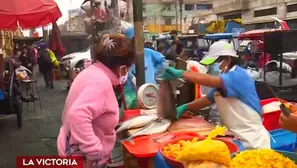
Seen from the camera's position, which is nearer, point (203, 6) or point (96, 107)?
point (96, 107)

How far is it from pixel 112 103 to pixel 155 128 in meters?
0.60

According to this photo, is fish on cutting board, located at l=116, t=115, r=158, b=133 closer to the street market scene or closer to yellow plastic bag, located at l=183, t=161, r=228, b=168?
the street market scene

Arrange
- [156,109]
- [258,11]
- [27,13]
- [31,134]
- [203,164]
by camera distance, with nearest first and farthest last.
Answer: [203,164] < [156,109] < [27,13] < [31,134] < [258,11]

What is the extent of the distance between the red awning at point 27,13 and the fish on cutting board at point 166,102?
3.47 metres

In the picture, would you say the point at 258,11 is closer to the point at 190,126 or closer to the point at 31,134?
the point at 31,134

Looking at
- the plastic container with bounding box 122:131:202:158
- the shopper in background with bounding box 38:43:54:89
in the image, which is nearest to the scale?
the plastic container with bounding box 122:131:202:158

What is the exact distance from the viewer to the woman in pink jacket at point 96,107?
2.45m

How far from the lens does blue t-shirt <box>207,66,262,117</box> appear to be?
2.92m

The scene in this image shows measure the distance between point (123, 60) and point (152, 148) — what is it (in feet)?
2.27

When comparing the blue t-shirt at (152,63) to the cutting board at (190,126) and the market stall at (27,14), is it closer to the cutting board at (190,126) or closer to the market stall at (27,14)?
the market stall at (27,14)

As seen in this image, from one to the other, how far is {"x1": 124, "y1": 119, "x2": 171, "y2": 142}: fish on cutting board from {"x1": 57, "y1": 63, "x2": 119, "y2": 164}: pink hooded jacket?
0.29m

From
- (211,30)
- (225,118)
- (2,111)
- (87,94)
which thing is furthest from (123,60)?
(211,30)

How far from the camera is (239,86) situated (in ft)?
9.68

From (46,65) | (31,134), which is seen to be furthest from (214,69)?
(46,65)
